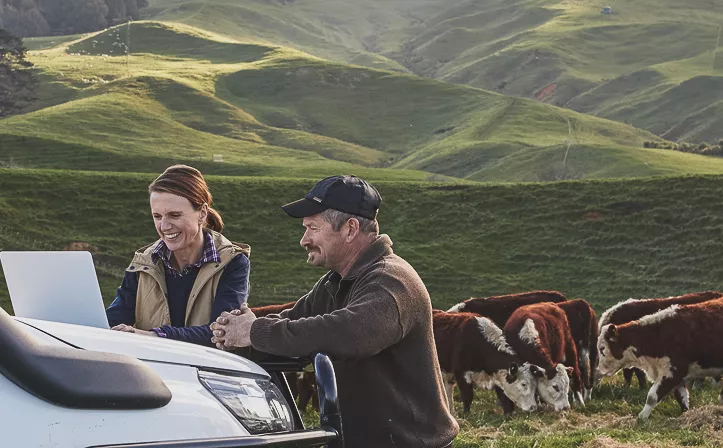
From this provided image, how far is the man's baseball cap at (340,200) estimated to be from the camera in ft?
15.7

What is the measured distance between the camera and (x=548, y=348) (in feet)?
50.2

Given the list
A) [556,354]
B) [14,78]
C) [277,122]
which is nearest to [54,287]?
[556,354]

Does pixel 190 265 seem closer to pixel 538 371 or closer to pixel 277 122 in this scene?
pixel 538 371

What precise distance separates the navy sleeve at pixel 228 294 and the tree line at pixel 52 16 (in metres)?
184

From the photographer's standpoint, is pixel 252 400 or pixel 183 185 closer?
pixel 252 400

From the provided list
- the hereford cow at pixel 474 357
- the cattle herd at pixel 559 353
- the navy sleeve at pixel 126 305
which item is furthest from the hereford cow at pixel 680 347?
the navy sleeve at pixel 126 305

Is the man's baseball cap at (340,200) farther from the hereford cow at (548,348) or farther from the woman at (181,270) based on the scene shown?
the hereford cow at (548,348)

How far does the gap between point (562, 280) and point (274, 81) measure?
10398 centimetres

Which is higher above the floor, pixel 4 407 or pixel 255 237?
pixel 4 407

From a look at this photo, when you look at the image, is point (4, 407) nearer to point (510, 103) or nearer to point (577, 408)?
point (577, 408)

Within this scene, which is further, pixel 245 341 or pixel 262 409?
pixel 245 341

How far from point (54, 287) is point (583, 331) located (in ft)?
48.9

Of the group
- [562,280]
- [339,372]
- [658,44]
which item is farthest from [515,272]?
[658,44]

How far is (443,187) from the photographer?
55.3 metres
